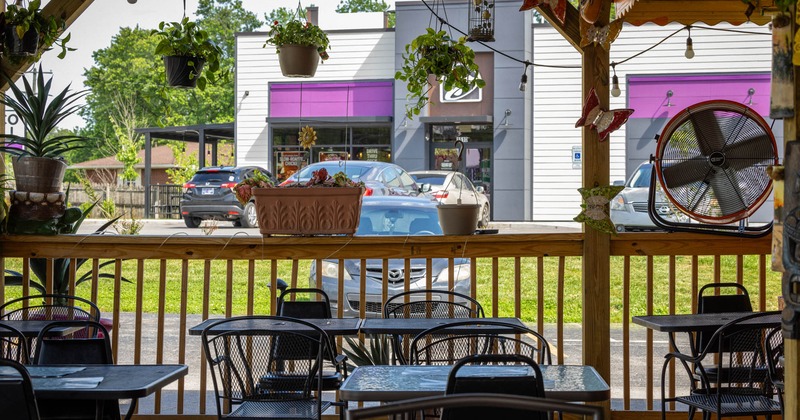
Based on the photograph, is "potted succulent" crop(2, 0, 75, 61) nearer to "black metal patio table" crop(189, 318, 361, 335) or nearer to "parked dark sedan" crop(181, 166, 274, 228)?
"black metal patio table" crop(189, 318, 361, 335)

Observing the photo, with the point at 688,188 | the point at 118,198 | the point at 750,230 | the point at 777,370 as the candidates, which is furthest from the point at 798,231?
the point at 118,198

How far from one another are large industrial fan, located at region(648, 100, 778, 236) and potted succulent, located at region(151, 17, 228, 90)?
2431mm

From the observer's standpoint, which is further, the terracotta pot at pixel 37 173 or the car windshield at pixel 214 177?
the car windshield at pixel 214 177

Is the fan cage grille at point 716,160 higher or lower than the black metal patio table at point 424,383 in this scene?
higher

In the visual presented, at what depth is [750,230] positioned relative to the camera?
14.9ft

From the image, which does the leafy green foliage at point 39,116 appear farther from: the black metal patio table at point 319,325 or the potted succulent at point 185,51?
the black metal patio table at point 319,325

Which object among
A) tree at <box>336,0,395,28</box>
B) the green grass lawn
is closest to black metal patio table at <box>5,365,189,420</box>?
the green grass lawn

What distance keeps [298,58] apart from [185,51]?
0.62m

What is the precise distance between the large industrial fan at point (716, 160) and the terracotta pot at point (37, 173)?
125 inches

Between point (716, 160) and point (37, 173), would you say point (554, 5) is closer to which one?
point (716, 160)

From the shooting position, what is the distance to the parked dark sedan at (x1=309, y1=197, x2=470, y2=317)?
658 centimetres

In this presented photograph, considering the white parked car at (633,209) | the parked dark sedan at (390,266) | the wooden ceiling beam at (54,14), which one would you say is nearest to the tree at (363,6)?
the white parked car at (633,209)

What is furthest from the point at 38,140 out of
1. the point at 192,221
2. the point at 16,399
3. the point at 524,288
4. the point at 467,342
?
the point at 192,221

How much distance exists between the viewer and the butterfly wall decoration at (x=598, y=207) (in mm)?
4387
